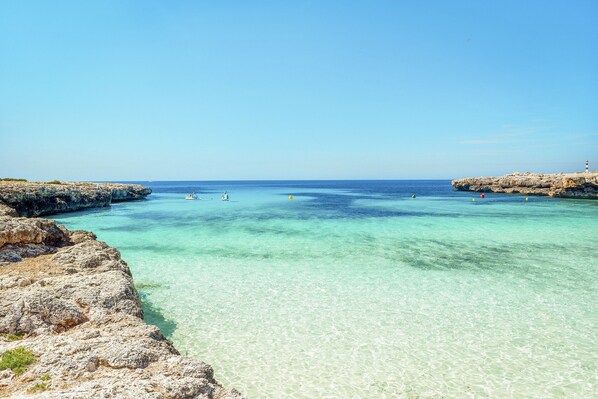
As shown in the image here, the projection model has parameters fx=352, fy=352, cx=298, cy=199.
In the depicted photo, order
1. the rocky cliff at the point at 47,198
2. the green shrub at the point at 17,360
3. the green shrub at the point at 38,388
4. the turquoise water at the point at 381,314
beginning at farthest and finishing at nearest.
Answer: the rocky cliff at the point at 47,198 < the turquoise water at the point at 381,314 < the green shrub at the point at 17,360 < the green shrub at the point at 38,388

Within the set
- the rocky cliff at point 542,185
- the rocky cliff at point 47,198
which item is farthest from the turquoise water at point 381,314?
the rocky cliff at point 542,185

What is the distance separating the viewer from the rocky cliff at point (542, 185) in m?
64.4

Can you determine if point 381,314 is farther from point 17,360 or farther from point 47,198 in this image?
point 47,198

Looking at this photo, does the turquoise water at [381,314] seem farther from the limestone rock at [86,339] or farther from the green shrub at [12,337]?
the green shrub at [12,337]

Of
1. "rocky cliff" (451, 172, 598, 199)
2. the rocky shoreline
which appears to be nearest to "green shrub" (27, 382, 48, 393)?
the rocky shoreline

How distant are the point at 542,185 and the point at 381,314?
81.2 meters

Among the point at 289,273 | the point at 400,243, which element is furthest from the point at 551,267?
the point at 289,273

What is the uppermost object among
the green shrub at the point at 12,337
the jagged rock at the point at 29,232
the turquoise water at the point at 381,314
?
the jagged rock at the point at 29,232

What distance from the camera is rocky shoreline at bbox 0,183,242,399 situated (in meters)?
4.13

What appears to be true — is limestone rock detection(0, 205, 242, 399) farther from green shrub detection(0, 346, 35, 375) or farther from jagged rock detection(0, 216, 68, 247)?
jagged rock detection(0, 216, 68, 247)

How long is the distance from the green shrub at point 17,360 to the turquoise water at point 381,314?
338 cm

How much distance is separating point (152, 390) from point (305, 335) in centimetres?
535

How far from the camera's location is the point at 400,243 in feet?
69.1

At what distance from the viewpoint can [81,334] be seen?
543cm
